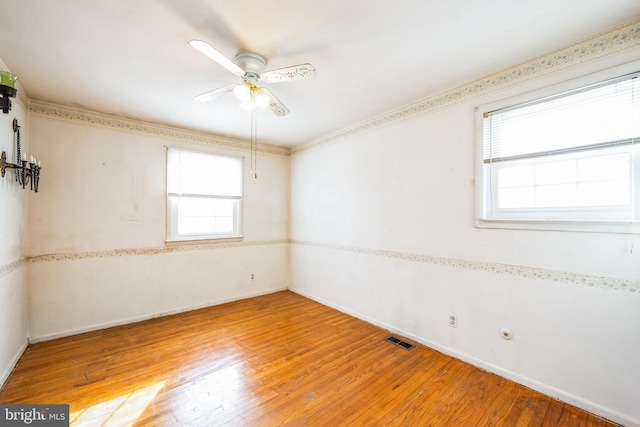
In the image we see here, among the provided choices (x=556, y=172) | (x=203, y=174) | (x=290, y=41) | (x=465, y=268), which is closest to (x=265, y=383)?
(x=465, y=268)

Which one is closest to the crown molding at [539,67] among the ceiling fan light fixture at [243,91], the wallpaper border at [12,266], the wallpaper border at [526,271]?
the wallpaper border at [526,271]

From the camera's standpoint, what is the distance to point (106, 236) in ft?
10.7

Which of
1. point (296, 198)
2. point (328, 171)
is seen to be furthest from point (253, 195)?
point (328, 171)

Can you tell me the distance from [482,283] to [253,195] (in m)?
3.45

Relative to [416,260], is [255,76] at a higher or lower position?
higher

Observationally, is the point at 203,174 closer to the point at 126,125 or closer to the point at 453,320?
the point at 126,125

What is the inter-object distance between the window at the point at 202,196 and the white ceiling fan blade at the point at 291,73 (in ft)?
7.88

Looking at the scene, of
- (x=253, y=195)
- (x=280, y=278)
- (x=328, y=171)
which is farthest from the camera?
(x=280, y=278)

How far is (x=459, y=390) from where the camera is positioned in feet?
6.92

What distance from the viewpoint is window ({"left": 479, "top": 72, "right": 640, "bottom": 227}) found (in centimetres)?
178

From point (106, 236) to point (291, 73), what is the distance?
3.08m

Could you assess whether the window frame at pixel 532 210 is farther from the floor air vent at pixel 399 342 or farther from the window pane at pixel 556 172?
the floor air vent at pixel 399 342

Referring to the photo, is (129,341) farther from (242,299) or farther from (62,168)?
(62,168)

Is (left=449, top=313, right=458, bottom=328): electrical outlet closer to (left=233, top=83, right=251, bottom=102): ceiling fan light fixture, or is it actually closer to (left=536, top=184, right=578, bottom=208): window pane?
(left=536, top=184, right=578, bottom=208): window pane
